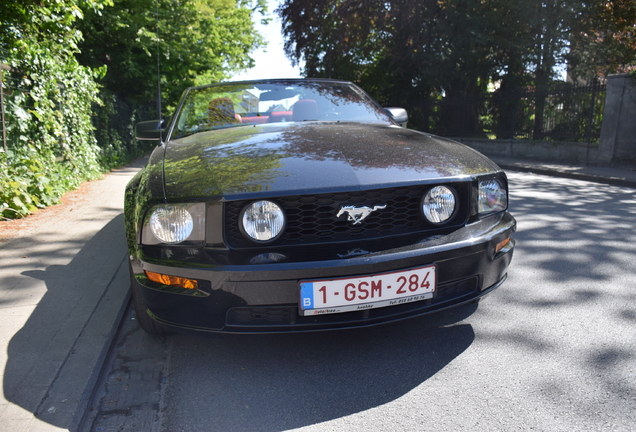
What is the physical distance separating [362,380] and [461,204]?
3.14 feet

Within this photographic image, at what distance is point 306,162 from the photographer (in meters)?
2.52

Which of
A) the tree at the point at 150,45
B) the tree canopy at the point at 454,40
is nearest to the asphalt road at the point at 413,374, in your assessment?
the tree at the point at 150,45

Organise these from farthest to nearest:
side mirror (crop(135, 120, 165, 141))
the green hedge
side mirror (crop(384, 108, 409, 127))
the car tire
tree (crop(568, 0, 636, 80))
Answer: tree (crop(568, 0, 636, 80)) < the green hedge < side mirror (crop(384, 108, 409, 127)) < side mirror (crop(135, 120, 165, 141)) < the car tire

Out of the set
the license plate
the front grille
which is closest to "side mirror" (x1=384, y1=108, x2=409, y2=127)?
the front grille

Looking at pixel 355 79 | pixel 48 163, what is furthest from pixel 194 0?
pixel 355 79

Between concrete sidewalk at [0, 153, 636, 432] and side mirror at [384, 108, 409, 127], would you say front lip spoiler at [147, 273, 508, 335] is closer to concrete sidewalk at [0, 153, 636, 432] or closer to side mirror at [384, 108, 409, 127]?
concrete sidewalk at [0, 153, 636, 432]

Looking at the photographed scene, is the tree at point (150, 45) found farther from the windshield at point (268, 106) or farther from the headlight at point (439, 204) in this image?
the headlight at point (439, 204)

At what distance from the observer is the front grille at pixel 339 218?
7.42 ft

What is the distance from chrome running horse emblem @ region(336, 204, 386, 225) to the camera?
2.32 metres

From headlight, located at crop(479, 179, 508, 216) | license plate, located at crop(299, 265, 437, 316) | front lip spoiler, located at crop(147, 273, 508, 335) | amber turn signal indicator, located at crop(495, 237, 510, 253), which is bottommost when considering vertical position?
front lip spoiler, located at crop(147, 273, 508, 335)

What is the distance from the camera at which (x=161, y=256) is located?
2262 mm

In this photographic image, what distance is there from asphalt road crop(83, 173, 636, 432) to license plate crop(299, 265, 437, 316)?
1.17ft

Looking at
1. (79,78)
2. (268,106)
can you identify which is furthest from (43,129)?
(268,106)

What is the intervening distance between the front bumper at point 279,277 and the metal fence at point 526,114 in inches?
Answer: 475
